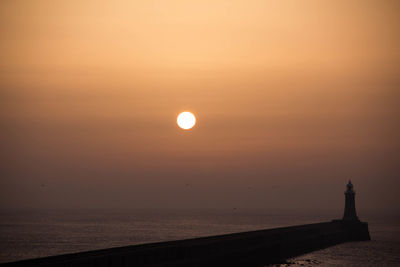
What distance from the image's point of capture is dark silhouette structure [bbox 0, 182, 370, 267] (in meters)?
28.6

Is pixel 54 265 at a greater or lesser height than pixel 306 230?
lesser

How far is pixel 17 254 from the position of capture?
212 feet

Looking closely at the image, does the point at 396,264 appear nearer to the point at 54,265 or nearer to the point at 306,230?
the point at 306,230

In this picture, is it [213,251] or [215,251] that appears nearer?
[213,251]

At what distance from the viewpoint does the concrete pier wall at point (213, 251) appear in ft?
93.8

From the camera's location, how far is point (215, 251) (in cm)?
3747

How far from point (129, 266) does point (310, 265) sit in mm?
20635

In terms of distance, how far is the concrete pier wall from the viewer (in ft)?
93.8

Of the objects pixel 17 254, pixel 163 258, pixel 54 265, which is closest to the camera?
pixel 54 265

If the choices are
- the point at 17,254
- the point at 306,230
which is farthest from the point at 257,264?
the point at 17,254

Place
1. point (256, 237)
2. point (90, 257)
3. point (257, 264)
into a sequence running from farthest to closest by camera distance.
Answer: point (256, 237) → point (257, 264) → point (90, 257)

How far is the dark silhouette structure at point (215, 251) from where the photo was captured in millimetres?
28578

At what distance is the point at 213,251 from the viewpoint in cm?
3728

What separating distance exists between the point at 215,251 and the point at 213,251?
0.73 ft
